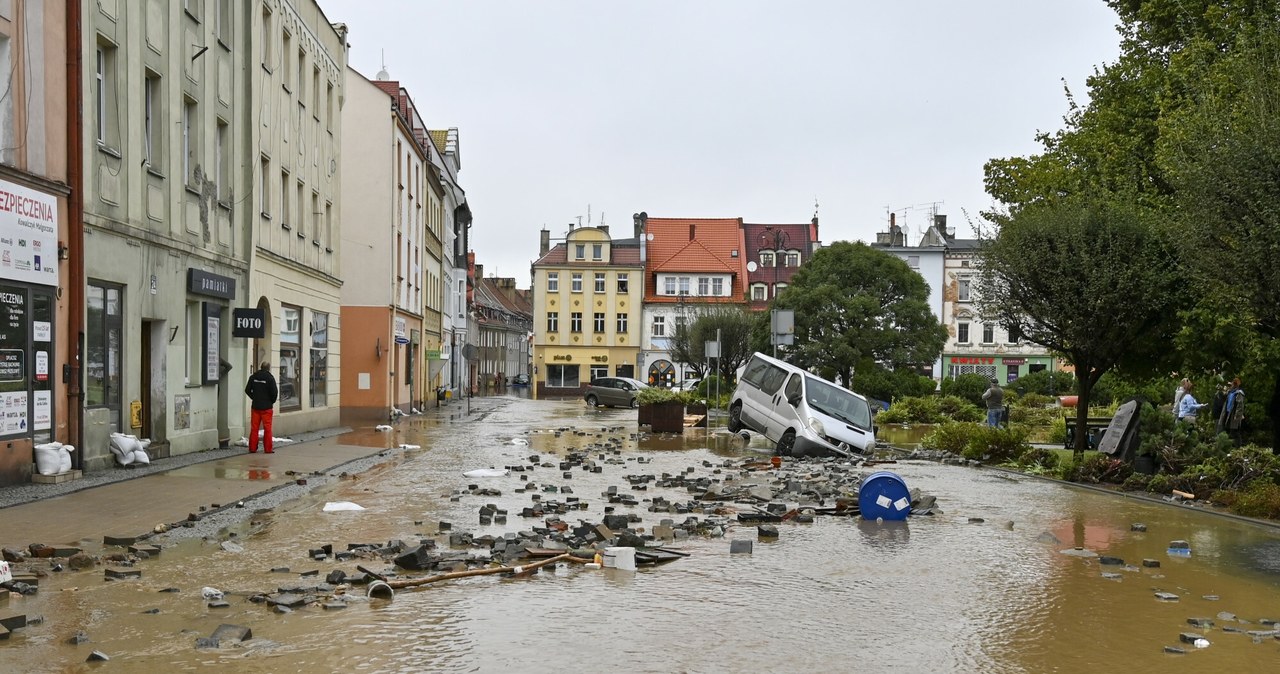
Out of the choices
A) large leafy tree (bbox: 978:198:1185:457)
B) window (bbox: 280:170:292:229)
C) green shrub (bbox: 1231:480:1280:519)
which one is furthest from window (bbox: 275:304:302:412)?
green shrub (bbox: 1231:480:1280:519)

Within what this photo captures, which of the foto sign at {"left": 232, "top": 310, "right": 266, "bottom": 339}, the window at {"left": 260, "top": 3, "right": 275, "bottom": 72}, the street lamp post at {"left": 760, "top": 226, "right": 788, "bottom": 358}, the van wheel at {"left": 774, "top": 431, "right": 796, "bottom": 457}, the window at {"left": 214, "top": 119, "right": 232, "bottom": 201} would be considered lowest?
the van wheel at {"left": 774, "top": 431, "right": 796, "bottom": 457}

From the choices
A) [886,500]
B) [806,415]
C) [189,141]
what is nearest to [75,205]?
[189,141]

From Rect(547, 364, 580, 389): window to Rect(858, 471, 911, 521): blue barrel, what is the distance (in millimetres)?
73064

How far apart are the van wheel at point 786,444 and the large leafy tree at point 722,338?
34957 mm

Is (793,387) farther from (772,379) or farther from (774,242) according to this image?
(774,242)

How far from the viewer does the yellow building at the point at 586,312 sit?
85.2 m

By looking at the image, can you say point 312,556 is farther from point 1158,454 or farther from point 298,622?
point 1158,454

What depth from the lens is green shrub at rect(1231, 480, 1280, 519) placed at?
1312 centimetres

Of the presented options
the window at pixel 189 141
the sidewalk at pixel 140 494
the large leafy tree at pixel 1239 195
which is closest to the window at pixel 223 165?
the window at pixel 189 141

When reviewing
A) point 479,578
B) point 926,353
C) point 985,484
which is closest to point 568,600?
point 479,578

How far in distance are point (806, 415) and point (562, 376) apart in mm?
63928

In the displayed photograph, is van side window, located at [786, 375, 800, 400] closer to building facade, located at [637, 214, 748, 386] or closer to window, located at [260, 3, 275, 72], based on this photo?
window, located at [260, 3, 275, 72]

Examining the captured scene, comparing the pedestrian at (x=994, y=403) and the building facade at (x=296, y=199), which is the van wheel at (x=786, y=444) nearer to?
the pedestrian at (x=994, y=403)

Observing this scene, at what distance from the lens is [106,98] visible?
15.7 m
